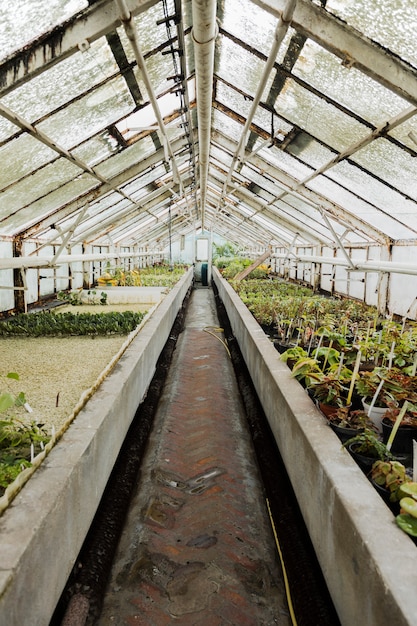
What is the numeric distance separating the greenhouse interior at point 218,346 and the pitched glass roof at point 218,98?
2 centimetres

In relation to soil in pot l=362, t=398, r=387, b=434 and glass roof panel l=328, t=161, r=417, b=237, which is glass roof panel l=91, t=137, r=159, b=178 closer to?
glass roof panel l=328, t=161, r=417, b=237

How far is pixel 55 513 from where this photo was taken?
2.05 m

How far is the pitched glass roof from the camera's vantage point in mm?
3406

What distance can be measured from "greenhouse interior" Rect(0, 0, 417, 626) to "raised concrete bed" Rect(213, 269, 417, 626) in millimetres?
13

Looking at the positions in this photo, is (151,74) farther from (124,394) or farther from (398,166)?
(124,394)

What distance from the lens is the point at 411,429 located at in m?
2.85

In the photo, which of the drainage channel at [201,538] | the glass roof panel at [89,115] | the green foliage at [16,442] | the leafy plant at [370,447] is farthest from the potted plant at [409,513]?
the glass roof panel at [89,115]

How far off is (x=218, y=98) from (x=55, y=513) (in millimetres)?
6121

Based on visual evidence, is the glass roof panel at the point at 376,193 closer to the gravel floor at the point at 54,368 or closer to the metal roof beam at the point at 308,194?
the metal roof beam at the point at 308,194

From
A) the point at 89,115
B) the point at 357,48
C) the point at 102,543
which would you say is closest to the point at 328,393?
the point at 102,543

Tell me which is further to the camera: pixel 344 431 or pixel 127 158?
pixel 127 158

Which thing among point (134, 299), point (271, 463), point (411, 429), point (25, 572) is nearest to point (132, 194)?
point (134, 299)

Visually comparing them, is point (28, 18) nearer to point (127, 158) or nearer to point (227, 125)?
point (127, 158)

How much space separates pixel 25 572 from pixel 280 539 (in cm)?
178
